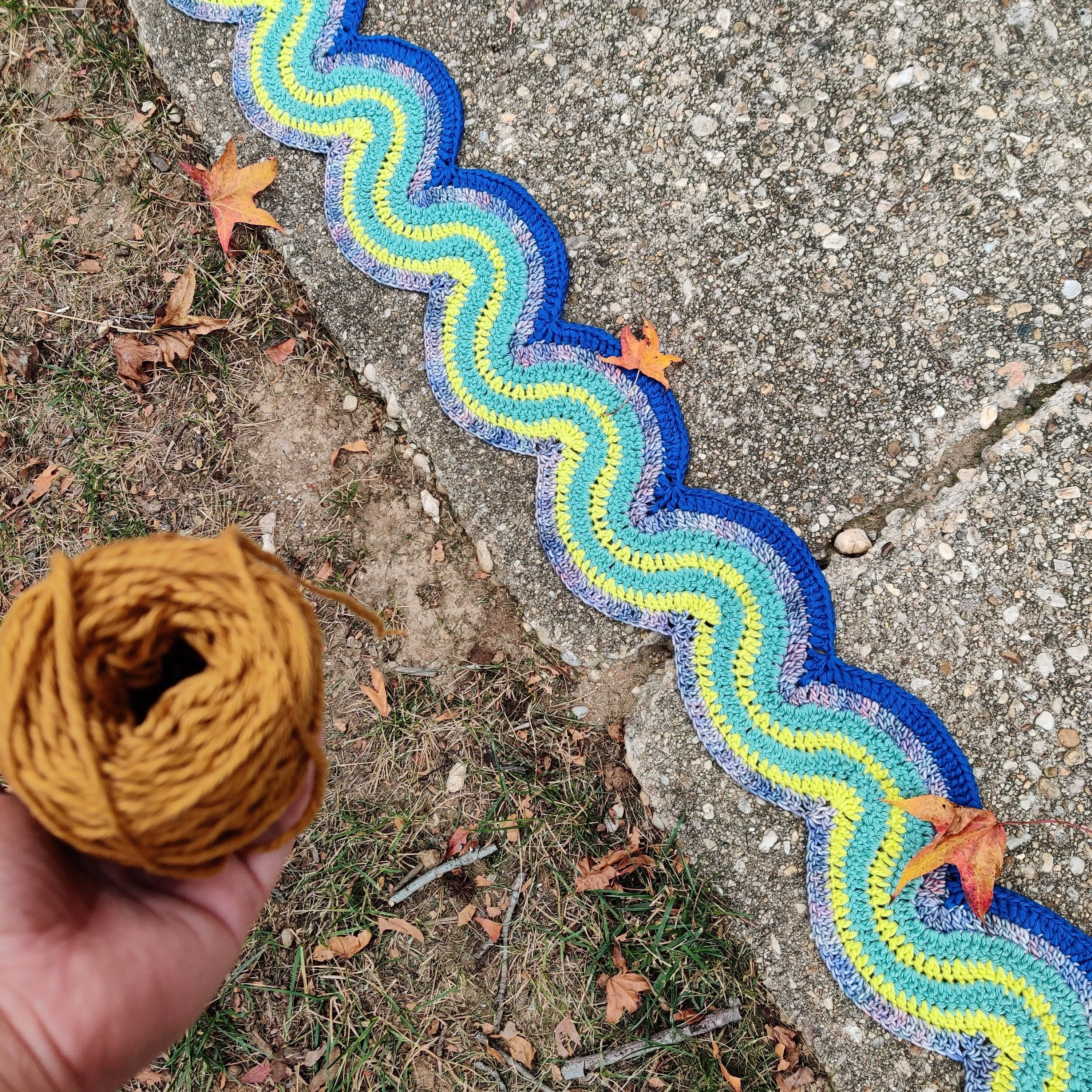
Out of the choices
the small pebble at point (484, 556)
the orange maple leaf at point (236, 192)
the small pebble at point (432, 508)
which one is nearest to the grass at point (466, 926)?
the small pebble at point (484, 556)

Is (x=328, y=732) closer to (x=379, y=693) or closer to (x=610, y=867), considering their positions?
(x=379, y=693)

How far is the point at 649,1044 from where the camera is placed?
1886 mm

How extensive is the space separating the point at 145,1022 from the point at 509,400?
4.75 ft

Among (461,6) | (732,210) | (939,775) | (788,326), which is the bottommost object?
(939,775)

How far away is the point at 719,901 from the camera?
1.94m

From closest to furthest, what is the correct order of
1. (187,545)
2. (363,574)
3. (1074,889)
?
(187,545) → (1074,889) → (363,574)

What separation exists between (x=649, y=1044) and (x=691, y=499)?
4.12ft

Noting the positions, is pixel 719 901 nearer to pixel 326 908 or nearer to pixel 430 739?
pixel 430 739

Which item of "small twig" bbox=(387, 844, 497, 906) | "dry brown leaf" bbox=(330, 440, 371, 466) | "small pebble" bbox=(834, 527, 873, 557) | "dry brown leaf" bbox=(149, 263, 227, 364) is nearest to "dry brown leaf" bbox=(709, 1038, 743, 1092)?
"small twig" bbox=(387, 844, 497, 906)

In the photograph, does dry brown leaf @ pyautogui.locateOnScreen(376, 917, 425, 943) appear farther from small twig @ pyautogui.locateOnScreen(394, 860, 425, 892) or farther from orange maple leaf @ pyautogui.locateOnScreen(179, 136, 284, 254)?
orange maple leaf @ pyautogui.locateOnScreen(179, 136, 284, 254)

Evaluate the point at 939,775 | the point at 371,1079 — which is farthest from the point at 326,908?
the point at 939,775

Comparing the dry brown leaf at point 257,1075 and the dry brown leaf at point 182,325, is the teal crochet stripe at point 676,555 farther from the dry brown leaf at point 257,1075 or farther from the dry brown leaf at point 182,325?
the dry brown leaf at point 257,1075

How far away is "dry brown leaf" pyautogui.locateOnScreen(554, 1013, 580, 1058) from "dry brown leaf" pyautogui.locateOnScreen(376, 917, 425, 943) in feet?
1.22

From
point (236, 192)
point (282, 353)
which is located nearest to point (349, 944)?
point (282, 353)
